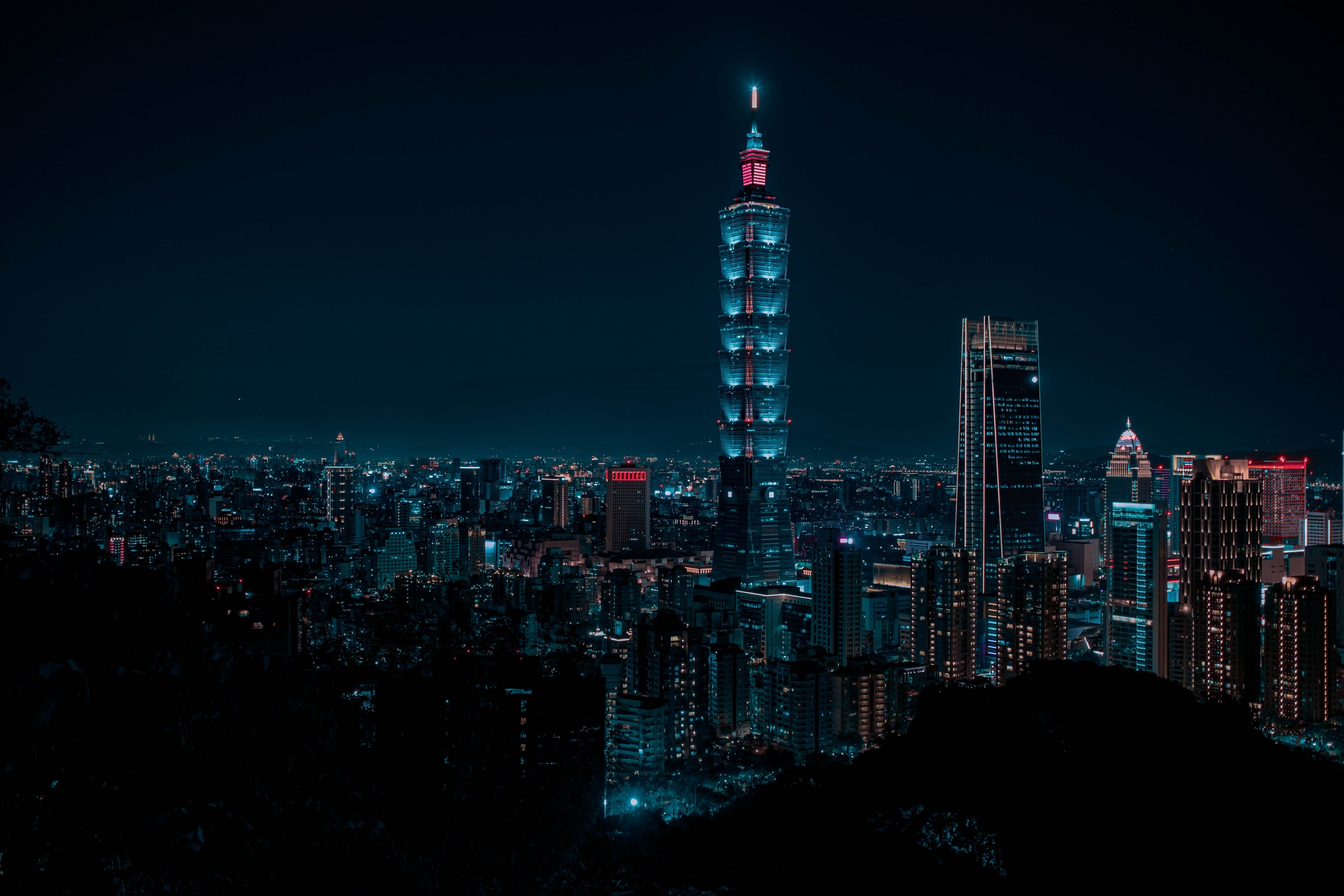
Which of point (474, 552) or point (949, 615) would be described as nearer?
point (949, 615)

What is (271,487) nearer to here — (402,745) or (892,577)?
(892,577)

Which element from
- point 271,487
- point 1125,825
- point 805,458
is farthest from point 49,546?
point 805,458

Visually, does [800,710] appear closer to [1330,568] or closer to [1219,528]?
[1219,528]

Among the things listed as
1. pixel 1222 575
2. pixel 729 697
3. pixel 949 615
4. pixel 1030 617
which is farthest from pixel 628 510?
pixel 729 697

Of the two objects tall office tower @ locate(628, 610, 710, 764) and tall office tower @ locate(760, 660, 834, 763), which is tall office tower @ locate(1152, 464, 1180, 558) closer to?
tall office tower @ locate(760, 660, 834, 763)

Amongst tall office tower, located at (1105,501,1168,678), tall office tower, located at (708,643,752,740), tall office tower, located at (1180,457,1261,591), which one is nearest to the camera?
tall office tower, located at (708,643,752,740)

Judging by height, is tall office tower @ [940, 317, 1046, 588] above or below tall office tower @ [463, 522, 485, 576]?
above

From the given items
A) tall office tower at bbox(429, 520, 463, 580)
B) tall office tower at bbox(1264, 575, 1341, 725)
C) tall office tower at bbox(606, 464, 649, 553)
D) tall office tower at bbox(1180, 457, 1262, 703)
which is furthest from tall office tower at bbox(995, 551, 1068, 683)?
tall office tower at bbox(606, 464, 649, 553)
